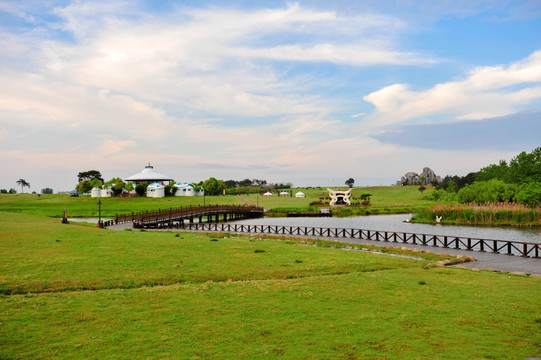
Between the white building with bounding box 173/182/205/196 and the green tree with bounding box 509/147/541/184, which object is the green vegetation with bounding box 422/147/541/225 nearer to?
the green tree with bounding box 509/147/541/184

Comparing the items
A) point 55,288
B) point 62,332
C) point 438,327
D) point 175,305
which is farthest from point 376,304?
point 55,288

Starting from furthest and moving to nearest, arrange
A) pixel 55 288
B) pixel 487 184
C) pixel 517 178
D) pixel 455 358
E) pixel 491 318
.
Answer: pixel 517 178 → pixel 487 184 → pixel 55 288 → pixel 491 318 → pixel 455 358

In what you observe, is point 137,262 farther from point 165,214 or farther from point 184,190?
point 184,190

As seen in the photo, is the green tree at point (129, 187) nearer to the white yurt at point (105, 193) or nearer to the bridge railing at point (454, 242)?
the white yurt at point (105, 193)

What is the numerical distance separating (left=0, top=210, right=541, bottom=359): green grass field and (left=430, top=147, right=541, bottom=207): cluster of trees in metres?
74.9

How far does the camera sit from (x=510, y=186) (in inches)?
3819

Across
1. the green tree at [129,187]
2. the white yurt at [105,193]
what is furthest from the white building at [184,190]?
the white yurt at [105,193]

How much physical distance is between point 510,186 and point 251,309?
338ft

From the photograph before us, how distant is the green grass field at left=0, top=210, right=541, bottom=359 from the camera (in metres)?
11.4

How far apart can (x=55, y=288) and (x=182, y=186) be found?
6089 inches

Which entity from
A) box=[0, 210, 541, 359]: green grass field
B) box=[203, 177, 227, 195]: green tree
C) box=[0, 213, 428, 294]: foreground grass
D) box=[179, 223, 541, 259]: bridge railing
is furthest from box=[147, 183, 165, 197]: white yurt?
box=[0, 210, 541, 359]: green grass field

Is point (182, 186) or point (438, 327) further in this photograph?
point (182, 186)

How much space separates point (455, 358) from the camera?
1095 centimetres

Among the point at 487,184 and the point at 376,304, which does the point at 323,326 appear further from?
the point at 487,184
